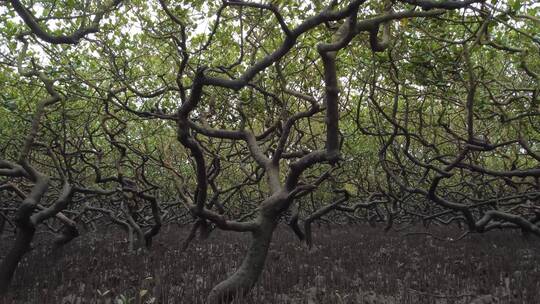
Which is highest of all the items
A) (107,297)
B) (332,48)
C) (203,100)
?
(203,100)

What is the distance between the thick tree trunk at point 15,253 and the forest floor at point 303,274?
192mm

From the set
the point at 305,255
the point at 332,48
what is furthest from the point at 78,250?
the point at 332,48

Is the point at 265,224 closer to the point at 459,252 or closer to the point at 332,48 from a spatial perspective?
the point at 332,48

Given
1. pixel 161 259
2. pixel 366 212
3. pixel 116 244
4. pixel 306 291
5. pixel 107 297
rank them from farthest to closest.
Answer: pixel 366 212, pixel 116 244, pixel 161 259, pixel 306 291, pixel 107 297

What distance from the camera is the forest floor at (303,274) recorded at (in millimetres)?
5152

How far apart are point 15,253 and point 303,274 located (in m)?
4.05

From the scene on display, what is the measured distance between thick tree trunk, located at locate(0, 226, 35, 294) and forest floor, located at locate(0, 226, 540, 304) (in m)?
0.19

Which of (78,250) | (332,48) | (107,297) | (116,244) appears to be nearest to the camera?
(332,48)

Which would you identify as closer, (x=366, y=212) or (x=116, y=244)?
(x=116, y=244)

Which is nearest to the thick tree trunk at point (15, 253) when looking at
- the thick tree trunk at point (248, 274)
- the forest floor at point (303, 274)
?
the forest floor at point (303, 274)

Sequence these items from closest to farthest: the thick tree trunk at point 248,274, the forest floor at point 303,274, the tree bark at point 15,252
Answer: the thick tree trunk at point 248,274 < the forest floor at point 303,274 < the tree bark at point 15,252

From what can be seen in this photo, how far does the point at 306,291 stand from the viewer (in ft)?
18.5

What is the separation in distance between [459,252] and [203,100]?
21.7 feet

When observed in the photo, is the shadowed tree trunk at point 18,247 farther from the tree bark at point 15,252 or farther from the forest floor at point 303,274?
the forest floor at point 303,274
